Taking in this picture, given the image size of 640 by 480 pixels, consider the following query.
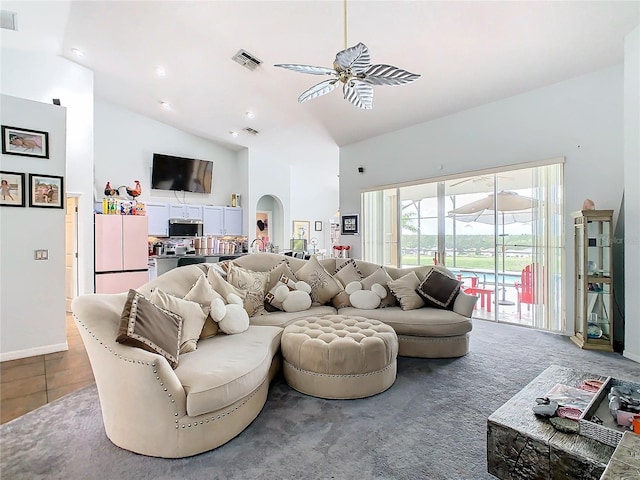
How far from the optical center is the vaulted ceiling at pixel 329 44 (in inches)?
128

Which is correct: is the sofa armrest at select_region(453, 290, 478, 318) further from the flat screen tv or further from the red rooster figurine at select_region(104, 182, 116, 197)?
the flat screen tv

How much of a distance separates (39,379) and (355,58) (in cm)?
372

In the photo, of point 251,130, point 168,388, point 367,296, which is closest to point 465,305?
point 367,296

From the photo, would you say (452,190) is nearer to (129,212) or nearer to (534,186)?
(534,186)

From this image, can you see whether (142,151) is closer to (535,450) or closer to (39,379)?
(39,379)

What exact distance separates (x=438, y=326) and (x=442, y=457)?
152 centimetres

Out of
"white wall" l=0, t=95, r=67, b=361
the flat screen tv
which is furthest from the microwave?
"white wall" l=0, t=95, r=67, b=361

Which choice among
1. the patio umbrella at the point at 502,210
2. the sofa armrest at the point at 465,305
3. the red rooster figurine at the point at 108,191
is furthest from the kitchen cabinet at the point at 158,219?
the sofa armrest at the point at 465,305

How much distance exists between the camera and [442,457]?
1.84 meters

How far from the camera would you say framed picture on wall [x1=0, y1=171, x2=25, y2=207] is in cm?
346

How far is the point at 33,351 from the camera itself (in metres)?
3.60

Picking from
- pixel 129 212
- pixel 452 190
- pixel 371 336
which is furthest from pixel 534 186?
pixel 129 212

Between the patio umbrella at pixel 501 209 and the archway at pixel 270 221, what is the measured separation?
16.6ft

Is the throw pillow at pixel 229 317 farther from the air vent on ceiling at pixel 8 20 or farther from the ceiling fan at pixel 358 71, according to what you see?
the air vent on ceiling at pixel 8 20
